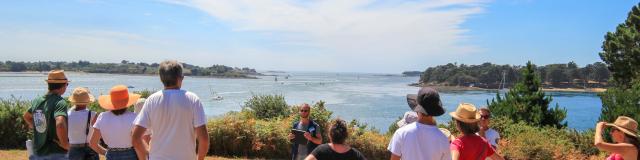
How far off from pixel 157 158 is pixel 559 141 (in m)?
10.9

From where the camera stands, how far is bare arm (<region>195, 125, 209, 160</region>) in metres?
3.95

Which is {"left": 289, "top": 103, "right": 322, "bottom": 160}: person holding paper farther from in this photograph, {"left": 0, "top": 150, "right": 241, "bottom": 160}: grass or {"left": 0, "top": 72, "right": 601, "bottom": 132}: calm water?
{"left": 0, "top": 72, "right": 601, "bottom": 132}: calm water

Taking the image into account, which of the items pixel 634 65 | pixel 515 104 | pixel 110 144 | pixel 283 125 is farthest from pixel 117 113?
pixel 634 65

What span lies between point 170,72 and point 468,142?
2338 millimetres

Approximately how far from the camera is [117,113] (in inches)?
196

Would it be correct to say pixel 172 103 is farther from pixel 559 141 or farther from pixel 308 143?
pixel 559 141

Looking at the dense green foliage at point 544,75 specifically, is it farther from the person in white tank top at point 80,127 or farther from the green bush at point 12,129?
the person in white tank top at point 80,127

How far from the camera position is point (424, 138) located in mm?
4008

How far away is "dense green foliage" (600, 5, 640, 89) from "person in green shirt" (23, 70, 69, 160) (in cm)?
3139

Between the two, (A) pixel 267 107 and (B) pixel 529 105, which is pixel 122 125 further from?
(B) pixel 529 105

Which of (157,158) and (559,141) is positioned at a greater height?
(157,158)

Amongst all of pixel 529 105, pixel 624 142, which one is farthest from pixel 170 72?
pixel 529 105

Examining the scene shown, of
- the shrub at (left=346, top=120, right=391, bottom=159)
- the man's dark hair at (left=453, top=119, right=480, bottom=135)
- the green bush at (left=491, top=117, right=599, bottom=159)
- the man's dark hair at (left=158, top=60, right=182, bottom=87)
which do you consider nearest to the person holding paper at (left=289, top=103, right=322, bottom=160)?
the man's dark hair at (left=453, top=119, right=480, bottom=135)

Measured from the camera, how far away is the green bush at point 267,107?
53.0 ft
